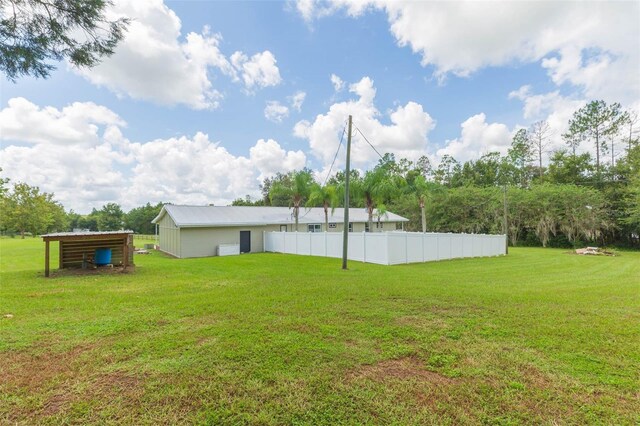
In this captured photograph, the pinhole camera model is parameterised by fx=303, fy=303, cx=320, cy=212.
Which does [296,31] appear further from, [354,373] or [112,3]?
[354,373]

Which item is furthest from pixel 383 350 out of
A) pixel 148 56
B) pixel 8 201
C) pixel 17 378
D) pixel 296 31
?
pixel 8 201

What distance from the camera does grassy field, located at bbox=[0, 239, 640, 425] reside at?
7.84 ft

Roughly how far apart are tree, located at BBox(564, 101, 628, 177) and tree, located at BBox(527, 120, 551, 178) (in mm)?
2622

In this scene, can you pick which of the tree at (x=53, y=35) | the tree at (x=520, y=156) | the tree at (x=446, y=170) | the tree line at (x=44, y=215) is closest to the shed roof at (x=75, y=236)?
the tree at (x=53, y=35)

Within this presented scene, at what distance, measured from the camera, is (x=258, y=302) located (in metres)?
5.72

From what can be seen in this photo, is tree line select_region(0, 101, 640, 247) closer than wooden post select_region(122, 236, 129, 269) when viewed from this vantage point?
No

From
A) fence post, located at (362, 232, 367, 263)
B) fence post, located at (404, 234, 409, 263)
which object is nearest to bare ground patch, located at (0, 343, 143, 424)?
fence post, located at (362, 232, 367, 263)

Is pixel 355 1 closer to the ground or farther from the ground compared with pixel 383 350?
farther from the ground

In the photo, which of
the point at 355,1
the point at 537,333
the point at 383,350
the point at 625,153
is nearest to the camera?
the point at 383,350

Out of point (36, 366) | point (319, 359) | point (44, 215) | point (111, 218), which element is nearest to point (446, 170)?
point (319, 359)

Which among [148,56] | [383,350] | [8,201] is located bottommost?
[383,350]

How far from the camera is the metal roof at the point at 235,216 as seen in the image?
1789 centimetres

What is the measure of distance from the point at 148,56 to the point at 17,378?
1026 cm

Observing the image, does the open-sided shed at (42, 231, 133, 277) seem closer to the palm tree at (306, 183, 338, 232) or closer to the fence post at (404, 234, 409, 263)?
the palm tree at (306, 183, 338, 232)
